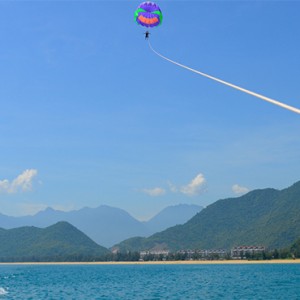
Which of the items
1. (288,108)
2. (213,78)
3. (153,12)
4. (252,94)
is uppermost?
(153,12)

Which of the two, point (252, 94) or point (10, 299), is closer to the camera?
point (252, 94)

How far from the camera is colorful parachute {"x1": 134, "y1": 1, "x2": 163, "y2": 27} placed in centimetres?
5306

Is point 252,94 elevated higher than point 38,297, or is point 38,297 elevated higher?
point 252,94

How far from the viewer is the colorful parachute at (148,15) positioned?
174 feet

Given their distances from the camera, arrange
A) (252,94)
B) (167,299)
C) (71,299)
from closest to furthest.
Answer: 1. (252,94)
2. (167,299)
3. (71,299)

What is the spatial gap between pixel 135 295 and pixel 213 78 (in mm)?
59354

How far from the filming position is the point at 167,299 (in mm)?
70188

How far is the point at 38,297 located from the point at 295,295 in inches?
1533

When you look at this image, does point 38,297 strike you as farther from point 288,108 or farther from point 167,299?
point 288,108

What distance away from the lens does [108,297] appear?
251ft

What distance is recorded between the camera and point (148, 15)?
53.4 meters

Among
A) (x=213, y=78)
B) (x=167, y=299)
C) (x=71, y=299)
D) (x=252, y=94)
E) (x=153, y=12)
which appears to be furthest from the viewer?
(x=71, y=299)

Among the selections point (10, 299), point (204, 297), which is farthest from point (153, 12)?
point (10, 299)

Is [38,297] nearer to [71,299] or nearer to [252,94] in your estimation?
[71,299]
